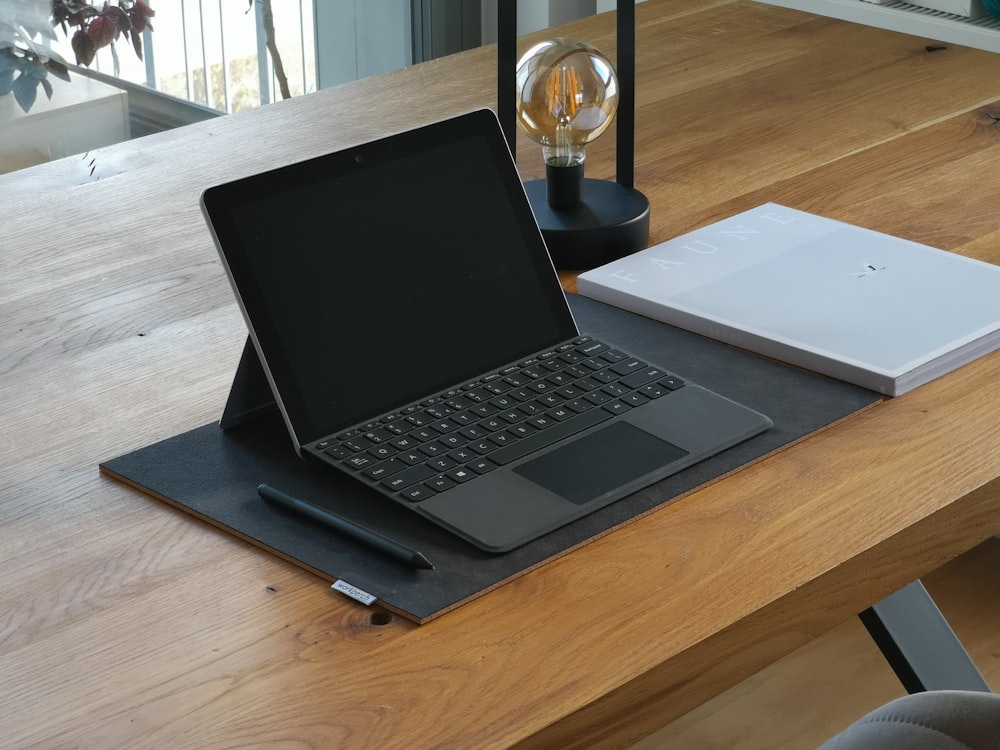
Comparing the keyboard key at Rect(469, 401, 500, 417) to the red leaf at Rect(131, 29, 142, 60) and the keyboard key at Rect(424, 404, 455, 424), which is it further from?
the red leaf at Rect(131, 29, 142, 60)

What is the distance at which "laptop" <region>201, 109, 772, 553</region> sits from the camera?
82 centimetres

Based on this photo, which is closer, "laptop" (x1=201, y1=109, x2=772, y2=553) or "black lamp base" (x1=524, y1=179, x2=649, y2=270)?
"laptop" (x1=201, y1=109, x2=772, y2=553)

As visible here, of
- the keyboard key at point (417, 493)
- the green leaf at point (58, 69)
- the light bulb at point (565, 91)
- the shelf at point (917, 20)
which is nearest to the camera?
the keyboard key at point (417, 493)

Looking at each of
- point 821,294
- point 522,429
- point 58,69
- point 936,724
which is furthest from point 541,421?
point 58,69

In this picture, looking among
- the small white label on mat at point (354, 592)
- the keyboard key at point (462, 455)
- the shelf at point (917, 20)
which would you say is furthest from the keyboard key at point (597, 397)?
the shelf at point (917, 20)

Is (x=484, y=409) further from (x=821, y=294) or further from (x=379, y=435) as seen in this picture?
(x=821, y=294)

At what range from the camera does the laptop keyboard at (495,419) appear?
32.2 inches

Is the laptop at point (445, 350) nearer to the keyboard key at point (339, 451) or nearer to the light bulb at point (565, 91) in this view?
the keyboard key at point (339, 451)

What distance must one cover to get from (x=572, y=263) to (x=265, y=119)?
501mm

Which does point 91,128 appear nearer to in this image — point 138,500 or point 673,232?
point 673,232

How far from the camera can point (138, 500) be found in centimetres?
83

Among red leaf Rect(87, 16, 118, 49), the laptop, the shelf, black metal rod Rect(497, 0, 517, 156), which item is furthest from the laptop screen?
red leaf Rect(87, 16, 118, 49)

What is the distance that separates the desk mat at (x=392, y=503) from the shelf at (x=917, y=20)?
1156mm

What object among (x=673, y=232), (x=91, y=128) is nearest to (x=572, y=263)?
(x=673, y=232)
